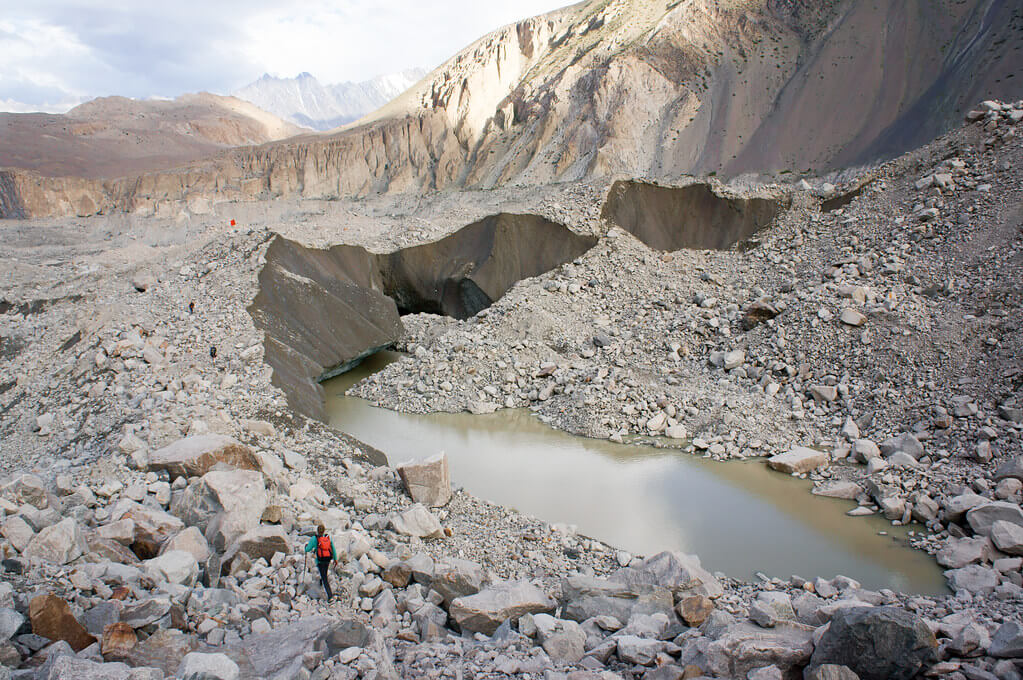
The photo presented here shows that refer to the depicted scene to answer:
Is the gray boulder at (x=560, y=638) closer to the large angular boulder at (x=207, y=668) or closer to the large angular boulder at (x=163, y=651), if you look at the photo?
the large angular boulder at (x=207, y=668)

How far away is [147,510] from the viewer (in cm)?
551

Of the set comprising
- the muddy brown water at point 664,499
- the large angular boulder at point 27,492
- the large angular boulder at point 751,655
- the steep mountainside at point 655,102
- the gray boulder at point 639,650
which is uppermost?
the steep mountainside at point 655,102

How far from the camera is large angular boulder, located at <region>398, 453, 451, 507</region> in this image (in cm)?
739

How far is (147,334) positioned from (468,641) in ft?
28.3

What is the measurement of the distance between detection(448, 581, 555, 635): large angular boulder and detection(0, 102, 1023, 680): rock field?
2 cm

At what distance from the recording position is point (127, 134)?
4378 centimetres

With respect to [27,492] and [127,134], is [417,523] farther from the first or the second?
[127,134]

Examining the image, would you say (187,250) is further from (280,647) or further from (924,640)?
(924,640)

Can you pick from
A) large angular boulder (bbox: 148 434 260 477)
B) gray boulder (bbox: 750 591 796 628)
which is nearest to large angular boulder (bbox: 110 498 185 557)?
large angular boulder (bbox: 148 434 260 477)

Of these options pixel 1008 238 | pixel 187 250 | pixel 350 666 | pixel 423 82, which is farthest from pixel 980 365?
pixel 423 82

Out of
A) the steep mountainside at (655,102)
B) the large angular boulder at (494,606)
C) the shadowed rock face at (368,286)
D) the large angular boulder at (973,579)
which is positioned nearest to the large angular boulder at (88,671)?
the large angular boulder at (494,606)

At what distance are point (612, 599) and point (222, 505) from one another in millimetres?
3551

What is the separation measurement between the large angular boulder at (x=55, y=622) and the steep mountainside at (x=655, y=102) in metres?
22.1

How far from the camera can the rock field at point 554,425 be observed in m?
3.90
